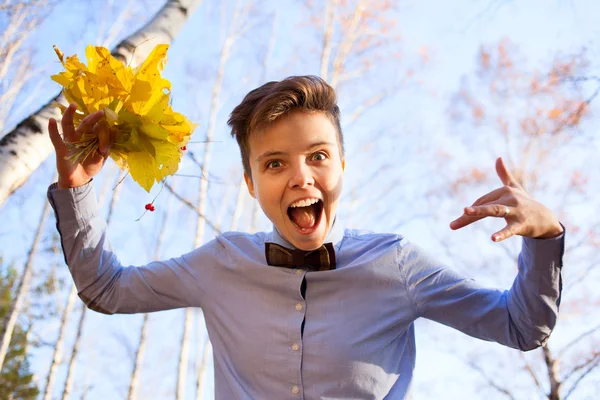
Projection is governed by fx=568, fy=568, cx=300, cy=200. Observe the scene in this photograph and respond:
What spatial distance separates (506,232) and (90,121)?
1.12 m

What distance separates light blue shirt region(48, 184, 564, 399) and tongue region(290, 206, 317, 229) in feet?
0.35

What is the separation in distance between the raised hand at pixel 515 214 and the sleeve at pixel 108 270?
84 cm

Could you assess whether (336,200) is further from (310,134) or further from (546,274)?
(546,274)

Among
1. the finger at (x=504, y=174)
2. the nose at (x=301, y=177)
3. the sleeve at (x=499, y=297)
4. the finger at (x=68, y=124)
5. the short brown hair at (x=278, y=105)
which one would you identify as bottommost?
the sleeve at (x=499, y=297)

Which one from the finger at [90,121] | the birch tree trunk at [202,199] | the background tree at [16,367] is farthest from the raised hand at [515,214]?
the background tree at [16,367]

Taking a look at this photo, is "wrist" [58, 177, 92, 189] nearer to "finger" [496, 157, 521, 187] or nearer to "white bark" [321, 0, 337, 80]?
"finger" [496, 157, 521, 187]

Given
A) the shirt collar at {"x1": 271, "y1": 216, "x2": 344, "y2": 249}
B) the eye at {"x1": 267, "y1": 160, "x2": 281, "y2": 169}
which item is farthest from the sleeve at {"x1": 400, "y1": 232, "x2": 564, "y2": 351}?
the eye at {"x1": 267, "y1": 160, "x2": 281, "y2": 169}

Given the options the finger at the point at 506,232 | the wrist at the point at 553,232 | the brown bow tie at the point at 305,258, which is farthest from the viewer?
the brown bow tie at the point at 305,258

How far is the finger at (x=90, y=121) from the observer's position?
5.10 feet

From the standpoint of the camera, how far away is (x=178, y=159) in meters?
1.73

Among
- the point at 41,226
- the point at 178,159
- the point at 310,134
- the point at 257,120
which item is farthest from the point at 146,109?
the point at 41,226

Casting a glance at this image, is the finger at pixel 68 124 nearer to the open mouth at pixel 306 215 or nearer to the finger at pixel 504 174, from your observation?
the open mouth at pixel 306 215

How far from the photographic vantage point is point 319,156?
1751 mm

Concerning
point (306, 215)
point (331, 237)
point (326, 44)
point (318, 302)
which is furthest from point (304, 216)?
point (326, 44)
